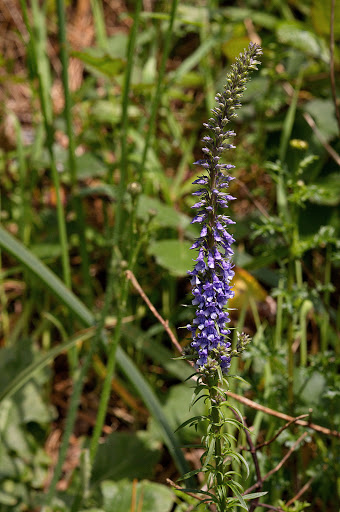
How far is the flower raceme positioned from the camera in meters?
0.97

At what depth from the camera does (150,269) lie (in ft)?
8.68

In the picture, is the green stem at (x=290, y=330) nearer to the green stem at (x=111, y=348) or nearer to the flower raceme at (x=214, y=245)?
the green stem at (x=111, y=348)

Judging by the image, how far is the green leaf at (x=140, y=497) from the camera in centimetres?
186

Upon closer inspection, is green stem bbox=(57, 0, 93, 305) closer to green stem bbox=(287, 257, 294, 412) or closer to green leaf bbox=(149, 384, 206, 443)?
green leaf bbox=(149, 384, 206, 443)

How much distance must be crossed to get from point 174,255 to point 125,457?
0.80 m

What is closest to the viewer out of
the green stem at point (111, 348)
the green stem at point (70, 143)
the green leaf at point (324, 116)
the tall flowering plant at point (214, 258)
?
the tall flowering plant at point (214, 258)

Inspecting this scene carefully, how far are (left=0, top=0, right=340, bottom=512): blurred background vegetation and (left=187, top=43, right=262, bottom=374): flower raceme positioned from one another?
527 millimetres

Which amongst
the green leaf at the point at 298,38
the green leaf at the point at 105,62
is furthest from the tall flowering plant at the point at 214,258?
the green leaf at the point at 298,38

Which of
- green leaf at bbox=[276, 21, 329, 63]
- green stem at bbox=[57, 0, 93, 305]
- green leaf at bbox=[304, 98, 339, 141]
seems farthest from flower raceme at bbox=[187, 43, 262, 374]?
green leaf at bbox=[304, 98, 339, 141]

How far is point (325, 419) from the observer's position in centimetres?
191

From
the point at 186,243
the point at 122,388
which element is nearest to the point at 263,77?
the point at 186,243

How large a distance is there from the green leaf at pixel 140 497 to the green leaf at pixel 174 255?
2.51ft

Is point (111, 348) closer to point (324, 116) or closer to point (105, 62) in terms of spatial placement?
point (105, 62)

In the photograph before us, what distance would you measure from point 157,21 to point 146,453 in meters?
2.28
